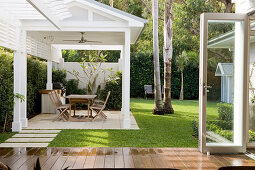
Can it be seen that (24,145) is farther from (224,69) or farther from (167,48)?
(167,48)

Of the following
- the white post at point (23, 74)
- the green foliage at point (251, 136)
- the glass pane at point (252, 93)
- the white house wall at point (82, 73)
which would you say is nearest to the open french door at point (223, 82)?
the glass pane at point (252, 93)

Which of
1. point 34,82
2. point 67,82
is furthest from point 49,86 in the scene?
point 67,82

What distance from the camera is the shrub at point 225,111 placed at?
6588 millimetres

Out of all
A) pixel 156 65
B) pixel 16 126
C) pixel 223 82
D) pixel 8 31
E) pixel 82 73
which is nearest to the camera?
pixel 223 82

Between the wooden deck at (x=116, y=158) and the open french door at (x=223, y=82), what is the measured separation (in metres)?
0.41

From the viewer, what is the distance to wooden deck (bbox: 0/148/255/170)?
5.52 m

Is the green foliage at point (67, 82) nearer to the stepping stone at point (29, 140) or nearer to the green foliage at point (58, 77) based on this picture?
the green foliage at point (58, 77)

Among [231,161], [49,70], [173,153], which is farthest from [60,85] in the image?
[231,161]

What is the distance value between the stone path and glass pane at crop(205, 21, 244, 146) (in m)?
3.34

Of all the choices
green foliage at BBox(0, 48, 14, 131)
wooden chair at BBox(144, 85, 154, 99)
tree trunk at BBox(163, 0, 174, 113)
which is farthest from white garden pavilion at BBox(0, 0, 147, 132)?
wooden chair at BBox(144, 85, 154, 99)

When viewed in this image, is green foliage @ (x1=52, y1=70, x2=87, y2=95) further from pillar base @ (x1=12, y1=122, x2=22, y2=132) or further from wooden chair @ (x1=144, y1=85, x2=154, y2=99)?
pillar base @ (x1=12, y1=122, x2=22, y2=132)

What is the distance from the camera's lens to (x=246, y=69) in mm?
6527

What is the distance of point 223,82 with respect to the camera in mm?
6562

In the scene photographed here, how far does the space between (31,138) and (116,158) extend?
2.65 metres
